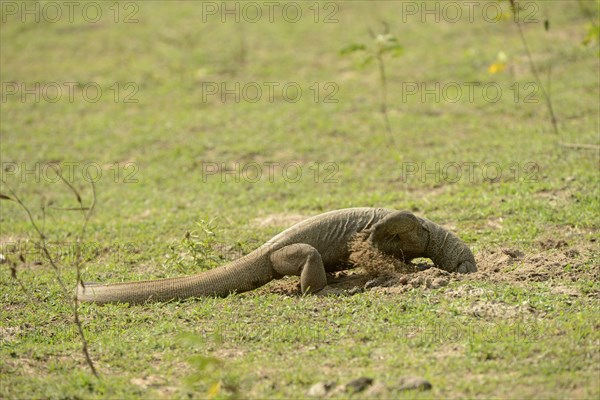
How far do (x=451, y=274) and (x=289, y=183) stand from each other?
4683 millimetres

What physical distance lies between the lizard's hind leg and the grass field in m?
0.20

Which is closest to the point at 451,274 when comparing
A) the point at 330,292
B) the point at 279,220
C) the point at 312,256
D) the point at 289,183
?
the point at 330,292

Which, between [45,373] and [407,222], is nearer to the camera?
[45,373]

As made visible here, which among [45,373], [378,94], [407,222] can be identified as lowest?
[45,373]

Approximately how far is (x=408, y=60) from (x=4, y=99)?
7611 mm

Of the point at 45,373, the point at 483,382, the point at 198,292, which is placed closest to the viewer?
the point at 483,382

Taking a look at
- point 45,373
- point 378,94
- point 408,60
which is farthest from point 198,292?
point 408,60

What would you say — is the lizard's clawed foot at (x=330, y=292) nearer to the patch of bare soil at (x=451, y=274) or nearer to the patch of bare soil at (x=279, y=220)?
the patch of bare soil at (x=451, y=274)

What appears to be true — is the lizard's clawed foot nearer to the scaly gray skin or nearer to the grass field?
the scaly gray skin

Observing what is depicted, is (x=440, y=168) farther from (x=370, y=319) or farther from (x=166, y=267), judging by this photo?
(x=370, y=319)

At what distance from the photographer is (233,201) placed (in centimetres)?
1125

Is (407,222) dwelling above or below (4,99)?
below

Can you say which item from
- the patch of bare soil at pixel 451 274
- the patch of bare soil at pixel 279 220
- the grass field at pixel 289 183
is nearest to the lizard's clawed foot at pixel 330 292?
the patch of bare soil at pixel 451 274

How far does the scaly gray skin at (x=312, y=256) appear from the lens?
293 inches
